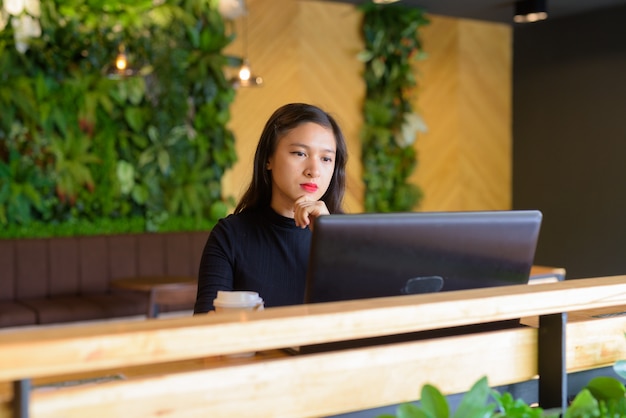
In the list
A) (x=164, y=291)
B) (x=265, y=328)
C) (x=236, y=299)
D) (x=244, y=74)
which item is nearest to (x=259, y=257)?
(x=236, y=299)

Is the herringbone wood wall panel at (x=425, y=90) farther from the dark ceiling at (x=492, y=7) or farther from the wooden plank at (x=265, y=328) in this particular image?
the wooden plank at (x=265, y=328)

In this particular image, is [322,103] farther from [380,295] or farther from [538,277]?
[380,295]

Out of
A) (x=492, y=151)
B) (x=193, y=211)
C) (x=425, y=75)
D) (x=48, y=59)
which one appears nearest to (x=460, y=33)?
(x=425, y=75)

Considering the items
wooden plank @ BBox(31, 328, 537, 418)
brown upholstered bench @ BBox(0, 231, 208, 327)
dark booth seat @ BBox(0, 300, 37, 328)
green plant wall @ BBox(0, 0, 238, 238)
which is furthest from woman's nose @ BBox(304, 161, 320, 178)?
green plant wall @ BBox(0, 0, 238, 238)

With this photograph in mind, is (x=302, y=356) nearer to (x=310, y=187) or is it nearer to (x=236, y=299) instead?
(x=236, y=299)

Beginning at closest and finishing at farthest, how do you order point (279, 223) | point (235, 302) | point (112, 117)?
point (235, 302) < point (279, 223) < point (112, 117)

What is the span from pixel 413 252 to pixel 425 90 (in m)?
6.97

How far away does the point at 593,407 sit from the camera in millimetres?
1131

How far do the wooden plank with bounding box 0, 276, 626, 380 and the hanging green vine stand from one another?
6390 mm

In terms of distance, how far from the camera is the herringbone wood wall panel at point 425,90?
718 centimetres

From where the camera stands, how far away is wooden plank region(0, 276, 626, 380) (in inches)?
35.5

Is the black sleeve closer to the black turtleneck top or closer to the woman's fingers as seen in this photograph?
the black turtleneck top

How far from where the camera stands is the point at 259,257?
2.31 m

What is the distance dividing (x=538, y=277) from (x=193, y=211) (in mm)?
3164
